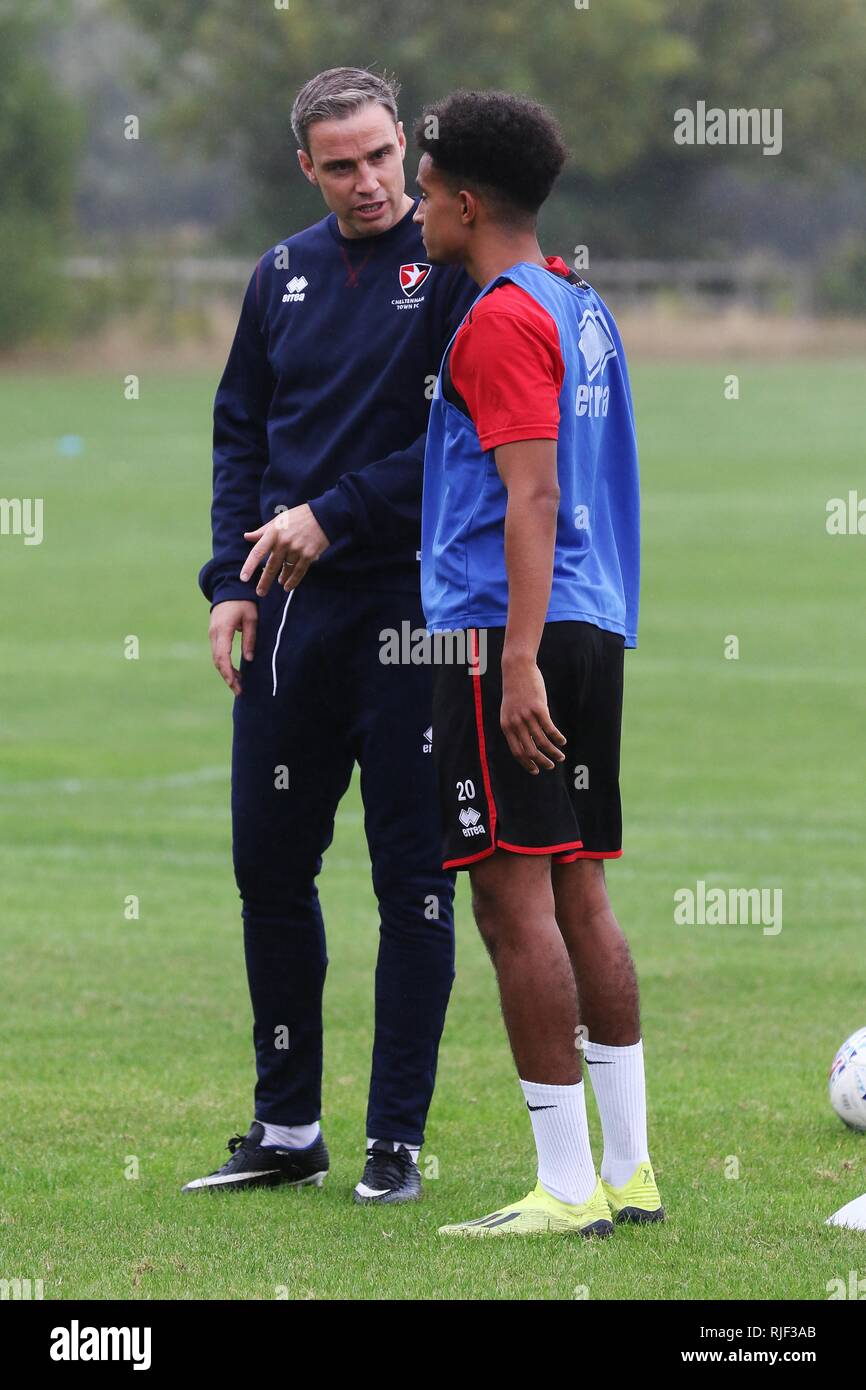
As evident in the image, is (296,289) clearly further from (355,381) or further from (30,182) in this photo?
(30,182)

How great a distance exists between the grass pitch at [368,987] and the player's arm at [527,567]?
1.07 m

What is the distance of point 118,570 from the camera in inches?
846

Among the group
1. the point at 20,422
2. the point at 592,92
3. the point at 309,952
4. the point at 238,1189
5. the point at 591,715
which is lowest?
the point at 238,1189

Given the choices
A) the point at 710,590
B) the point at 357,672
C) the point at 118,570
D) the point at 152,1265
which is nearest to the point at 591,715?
the point at 357,672

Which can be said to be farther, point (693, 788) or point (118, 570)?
point (118, 570)

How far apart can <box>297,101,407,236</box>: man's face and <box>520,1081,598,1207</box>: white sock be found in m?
1.98

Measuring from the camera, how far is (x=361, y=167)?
481 cm

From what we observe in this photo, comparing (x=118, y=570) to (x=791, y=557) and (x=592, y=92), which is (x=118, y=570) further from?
(x=592, y=92)

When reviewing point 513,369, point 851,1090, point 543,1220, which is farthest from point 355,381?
point 851,1090

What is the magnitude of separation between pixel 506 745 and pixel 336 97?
5.16 ft

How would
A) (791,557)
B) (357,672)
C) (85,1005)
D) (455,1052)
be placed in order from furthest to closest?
(791,557) → (85,1005) → (455,1052) → (357,672)
